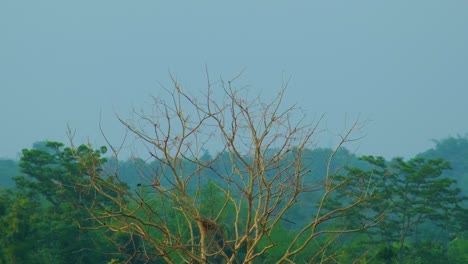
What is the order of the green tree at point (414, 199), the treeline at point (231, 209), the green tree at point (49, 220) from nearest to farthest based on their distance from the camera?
the green tree at point (49, 220) < the treeline at point (231, 209) < the green tree at point (414, 199)

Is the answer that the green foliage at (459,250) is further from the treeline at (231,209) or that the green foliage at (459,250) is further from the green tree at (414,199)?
the green tree at (414,199)

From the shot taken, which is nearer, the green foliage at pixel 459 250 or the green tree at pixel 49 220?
the green tree at pixel 49 220

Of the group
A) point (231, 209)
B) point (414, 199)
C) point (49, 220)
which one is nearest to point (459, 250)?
point (414, 199)

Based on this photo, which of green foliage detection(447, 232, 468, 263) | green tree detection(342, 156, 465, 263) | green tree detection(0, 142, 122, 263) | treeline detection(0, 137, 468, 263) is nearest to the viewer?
green tree detection(0, 142, 122, 263)

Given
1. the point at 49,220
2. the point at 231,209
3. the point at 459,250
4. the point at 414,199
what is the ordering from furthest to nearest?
the point at 231,209, the point at 414,199, the point at 459,250, the point at 49,220

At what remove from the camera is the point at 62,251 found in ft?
68.2

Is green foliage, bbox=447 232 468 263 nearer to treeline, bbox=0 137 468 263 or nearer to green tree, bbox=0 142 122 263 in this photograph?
treeline, bbox=0 137 468 263

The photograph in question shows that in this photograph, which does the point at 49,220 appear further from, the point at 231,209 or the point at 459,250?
the point at 459,250

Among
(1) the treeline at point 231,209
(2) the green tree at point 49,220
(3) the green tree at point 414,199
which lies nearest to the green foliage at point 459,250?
(1) the treeline at point 231,209

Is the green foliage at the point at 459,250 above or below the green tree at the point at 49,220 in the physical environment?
below

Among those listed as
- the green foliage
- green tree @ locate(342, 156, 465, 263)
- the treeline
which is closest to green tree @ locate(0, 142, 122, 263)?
the treeline

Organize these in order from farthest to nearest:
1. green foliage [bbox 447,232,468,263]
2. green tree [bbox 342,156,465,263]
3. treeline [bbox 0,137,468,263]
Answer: green tree [bbox 342,156,465,263]
green foliage [bbox 447,232,468,263]
treeline [bbox 0,137,468,263]

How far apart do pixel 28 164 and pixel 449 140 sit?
3619 centimetres

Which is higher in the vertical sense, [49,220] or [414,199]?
[49,220]
